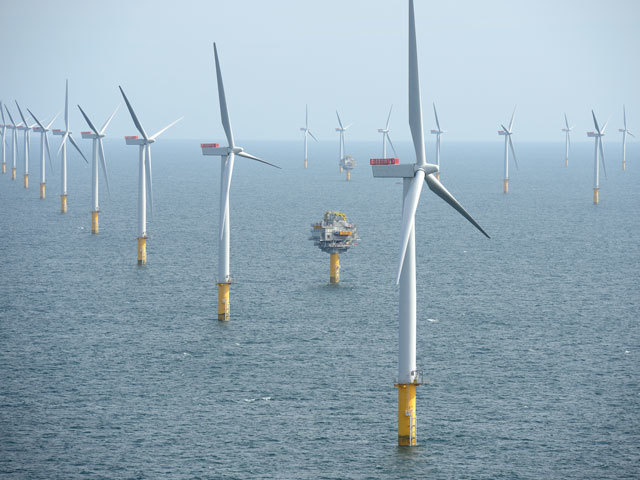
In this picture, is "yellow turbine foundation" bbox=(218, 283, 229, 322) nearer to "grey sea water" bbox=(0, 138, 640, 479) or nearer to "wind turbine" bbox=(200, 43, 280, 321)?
"wind turbine" bbox=(200, 43, 280, 321)

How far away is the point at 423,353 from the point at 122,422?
3543cm

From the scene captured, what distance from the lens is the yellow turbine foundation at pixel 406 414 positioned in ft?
225

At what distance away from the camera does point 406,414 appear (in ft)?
230

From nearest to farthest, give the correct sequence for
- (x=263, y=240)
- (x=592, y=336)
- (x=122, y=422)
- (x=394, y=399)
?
(x=122, y=422) → (x=394, y=399) → (x=592, y=336) → (x=263, y=240)

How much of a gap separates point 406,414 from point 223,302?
4538 cm

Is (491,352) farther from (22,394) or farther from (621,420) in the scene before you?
(22,394)

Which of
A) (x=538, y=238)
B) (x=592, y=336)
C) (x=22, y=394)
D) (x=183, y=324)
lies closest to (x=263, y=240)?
(x=538, y=238)

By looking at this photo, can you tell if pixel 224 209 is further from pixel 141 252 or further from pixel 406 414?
pixel 141 252

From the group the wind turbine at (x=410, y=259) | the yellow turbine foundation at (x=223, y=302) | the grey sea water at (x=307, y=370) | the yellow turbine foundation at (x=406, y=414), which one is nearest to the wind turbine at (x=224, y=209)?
the yellow turbine foundation at (x=223, y=302)

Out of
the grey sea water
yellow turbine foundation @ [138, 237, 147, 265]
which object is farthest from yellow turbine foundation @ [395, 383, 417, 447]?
yellow turbine foundation @ [138, 237, 147, 265]

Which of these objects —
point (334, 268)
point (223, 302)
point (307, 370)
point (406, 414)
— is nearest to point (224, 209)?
point (223, 302)

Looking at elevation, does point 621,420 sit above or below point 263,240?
below

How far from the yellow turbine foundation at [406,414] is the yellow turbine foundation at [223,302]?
42607 mm

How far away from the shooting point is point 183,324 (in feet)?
367
